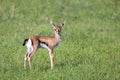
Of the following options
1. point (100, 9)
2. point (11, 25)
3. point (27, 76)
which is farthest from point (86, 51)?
point (100, 9)

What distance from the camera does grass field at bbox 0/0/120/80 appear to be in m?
12.3

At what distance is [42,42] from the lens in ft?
42.6

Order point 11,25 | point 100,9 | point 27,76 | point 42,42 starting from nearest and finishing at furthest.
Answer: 1. point 27,76
2. point 42,42
3. point 11,25
4. point 100,9

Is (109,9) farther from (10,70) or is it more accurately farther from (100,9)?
(10,70)

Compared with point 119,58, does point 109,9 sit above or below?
above

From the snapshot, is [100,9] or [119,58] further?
[100,9]

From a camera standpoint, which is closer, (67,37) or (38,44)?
(38,44)

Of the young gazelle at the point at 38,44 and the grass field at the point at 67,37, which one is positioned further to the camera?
the young gazelle at the point at 38,44

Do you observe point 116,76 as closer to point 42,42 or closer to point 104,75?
point 104,75

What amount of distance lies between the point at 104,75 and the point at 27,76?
5.75 ft

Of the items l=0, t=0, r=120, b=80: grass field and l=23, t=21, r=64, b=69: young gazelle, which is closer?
l=0, t=0, r=120, b=80: grass field

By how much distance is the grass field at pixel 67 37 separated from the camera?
486 inches

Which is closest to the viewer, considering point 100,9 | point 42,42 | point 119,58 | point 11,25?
point 42,42

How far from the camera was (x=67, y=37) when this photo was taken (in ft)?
54.7
